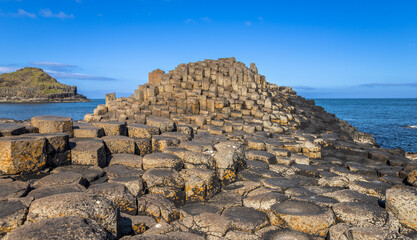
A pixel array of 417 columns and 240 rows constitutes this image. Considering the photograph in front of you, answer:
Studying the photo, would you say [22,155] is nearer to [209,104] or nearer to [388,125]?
[209,104]

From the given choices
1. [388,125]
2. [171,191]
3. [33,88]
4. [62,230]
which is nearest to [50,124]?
[171,191]

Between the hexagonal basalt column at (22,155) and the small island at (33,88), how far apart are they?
486 ft

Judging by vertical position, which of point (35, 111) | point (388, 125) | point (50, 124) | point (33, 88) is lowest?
point (35, 111)

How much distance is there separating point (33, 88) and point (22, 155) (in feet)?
528

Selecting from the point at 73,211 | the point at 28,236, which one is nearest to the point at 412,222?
the point at 73,211

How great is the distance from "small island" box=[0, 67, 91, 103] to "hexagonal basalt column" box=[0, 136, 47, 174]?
148m

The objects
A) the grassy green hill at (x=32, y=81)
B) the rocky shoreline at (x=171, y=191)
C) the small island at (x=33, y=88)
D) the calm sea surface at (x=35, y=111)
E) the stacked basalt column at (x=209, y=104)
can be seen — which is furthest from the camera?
the grassy green hill at (x=32, y=81)

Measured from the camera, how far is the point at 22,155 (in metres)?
5.46

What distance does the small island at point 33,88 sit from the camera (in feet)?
427

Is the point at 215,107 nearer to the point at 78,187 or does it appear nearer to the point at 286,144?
the point at 286,144

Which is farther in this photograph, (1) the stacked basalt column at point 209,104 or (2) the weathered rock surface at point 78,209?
(1) the stacked basalt column at point 209,104

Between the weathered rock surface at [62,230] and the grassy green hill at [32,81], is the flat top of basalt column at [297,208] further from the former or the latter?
the grassy green hill at [32,81]

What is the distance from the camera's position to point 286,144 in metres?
12.1

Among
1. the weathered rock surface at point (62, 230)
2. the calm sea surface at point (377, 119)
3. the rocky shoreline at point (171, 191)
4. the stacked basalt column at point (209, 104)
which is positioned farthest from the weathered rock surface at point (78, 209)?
the calm sea surface at point (377, 119)
